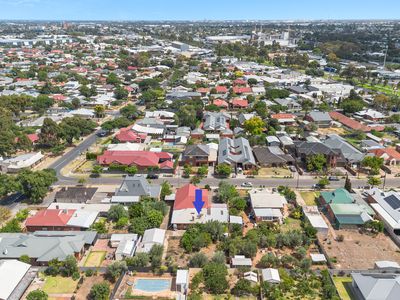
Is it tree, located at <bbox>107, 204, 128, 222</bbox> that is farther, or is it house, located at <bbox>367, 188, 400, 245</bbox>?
tree, located at <bbox>107, 204, 128, 222</bbox>

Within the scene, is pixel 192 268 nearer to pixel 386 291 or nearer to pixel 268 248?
pixel 268 248

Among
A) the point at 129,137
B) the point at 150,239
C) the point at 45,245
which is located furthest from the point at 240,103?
the point at 45,245

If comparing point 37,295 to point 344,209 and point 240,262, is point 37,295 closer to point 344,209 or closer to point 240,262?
point 240,262

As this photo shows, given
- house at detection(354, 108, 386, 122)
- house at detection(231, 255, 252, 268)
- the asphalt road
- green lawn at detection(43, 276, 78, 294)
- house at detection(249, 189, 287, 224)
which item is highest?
house at detection(354, 108, 386, 122)

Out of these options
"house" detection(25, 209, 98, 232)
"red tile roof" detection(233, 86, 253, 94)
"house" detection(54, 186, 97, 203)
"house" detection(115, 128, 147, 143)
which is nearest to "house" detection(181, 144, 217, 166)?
"house" detection(115, 128, 147, 143)

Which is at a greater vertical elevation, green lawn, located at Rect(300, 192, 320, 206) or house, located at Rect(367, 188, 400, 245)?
house, located at Rect(367, 188, 400, 245)

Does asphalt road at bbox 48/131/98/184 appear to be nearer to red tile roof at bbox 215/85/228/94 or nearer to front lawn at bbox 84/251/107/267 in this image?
front lawn at bbox 84/251/107/267
